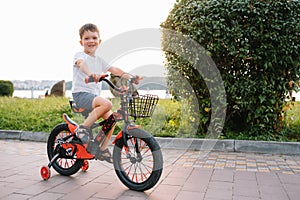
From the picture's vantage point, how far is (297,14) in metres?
5.36

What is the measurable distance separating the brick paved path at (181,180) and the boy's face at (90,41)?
1432 millimetres

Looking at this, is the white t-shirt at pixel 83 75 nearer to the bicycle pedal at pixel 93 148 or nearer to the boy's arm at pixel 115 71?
the boy's arm at pixel 115 71

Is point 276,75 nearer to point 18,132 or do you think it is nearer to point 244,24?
point 244,24

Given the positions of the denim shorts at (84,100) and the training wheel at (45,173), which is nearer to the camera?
the denim shorts at (84,100)

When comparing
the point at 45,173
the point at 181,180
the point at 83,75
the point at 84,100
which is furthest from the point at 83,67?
the point at 181,180

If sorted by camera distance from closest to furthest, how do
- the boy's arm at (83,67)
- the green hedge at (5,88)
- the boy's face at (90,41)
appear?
the boy's arm at (83,67)
the boy's face at (90,41)
the green hedge at (5,88)

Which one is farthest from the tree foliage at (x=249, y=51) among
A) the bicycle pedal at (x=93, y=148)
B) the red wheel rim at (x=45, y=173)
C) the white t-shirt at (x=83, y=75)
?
the red wheel rim at (x=45, y=173)

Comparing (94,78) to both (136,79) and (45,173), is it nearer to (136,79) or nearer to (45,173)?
(136,79)

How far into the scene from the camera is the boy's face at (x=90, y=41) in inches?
142

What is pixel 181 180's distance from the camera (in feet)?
12.4

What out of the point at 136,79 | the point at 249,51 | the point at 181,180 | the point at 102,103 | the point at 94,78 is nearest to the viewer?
the point at 94,78

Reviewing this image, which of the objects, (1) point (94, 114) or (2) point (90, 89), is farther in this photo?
(2) point (90, 89)

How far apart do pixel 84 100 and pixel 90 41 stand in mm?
637

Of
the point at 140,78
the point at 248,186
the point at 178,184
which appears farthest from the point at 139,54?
the point at 248,186
